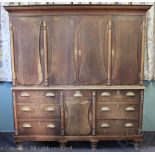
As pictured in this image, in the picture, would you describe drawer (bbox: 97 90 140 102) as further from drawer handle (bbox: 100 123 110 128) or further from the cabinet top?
the cabinet top

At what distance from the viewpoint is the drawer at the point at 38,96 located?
269 centimetres

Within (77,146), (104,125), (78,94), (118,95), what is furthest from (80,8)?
(77,146)

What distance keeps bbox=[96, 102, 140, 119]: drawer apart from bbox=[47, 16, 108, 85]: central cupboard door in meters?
0.30

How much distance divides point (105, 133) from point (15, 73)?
1.28 metres

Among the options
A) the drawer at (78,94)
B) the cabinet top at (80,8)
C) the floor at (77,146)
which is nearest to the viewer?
the cabinet top at (80,8)

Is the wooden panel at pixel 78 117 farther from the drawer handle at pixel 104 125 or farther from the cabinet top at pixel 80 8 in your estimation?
the cabinet top at pixel 80 8

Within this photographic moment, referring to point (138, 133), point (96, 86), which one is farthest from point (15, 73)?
point (138, 133)

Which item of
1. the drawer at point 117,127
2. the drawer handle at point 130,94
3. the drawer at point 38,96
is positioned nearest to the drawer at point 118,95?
the drawer handle at point 130,94

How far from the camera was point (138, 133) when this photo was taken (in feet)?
9.14

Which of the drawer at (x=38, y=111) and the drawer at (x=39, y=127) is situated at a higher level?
the drawer at (x=38, y=111)

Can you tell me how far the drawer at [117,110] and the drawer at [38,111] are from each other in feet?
1.66

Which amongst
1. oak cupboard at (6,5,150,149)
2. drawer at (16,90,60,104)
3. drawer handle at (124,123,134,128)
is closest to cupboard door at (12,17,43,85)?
oak cupboard at (6,5,150,149)

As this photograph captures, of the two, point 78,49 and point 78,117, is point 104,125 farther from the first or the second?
point 78,49

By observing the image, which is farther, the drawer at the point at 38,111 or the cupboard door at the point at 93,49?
the drawer at the point at 38,111
